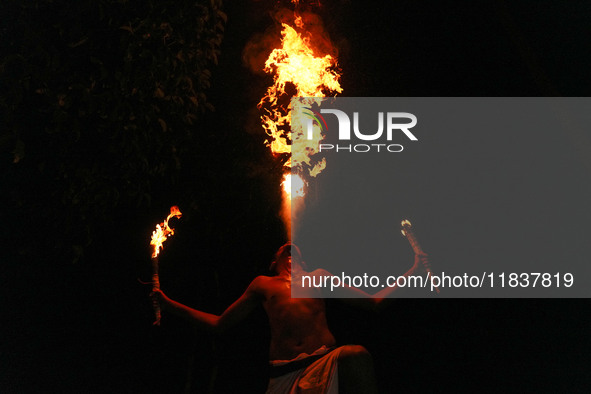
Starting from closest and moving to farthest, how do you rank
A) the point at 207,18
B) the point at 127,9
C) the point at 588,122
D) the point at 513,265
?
1. the point at 127,9
2. the point at 207,18
3. the point at 588,122
4. the point at 513,265

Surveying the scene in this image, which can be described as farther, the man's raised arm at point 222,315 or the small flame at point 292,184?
the small flame at point 292,184

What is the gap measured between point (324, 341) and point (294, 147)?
1785 mm

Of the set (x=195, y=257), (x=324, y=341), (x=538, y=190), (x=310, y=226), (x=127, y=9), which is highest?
(x=127, y=9)

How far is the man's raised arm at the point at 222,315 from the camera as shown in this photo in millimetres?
4258

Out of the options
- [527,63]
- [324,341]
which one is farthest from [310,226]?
[527,63]

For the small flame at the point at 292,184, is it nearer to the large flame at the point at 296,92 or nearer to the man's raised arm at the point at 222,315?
the large flame at the point at 296,92

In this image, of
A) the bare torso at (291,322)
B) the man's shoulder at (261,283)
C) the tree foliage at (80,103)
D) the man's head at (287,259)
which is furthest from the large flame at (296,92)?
the tree foliage at (80,103)

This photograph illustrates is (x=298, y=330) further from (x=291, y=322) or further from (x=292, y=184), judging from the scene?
(x=292, y=184)

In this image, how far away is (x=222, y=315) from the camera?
446cm

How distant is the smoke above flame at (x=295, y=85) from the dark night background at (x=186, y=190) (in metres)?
0.12

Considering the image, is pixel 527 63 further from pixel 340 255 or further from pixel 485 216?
pixel 340 255

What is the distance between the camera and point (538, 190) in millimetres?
5723

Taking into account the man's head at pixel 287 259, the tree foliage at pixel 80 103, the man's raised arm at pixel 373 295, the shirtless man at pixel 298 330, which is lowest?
the shirtless man at pixel 298 330

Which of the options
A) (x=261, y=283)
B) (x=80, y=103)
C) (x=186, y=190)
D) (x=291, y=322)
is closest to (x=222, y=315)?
(x=261, y=283)
